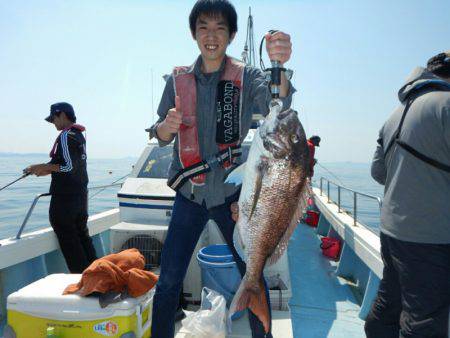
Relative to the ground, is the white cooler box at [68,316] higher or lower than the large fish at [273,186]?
lower

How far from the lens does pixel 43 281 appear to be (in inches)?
116

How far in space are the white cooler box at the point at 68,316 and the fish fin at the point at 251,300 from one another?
93cm

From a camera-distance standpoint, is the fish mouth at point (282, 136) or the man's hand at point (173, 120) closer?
the fish mouth at point (282, 136)

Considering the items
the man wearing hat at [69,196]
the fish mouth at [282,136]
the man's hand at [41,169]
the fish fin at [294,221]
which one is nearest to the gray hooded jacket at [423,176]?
the fish fin at [294,221]

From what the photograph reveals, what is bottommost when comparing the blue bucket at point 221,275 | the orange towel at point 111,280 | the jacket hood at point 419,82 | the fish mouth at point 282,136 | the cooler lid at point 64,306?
the blue bucket at point 221,275

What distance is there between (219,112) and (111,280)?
5.02ft

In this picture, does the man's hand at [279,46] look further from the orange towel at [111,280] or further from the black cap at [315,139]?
the black cap at [315,139]

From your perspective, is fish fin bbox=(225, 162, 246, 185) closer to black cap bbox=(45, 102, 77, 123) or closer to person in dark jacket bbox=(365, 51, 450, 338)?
person in dark jacket bbox=(365, 51, 450, 338)

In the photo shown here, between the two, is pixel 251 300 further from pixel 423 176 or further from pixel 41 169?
pixel 41 169

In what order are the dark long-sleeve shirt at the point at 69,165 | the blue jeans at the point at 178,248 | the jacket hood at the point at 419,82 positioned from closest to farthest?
the jacket hood at the point at 419,82
the blue jeans at the point at 178,248
the dark long-sleeve shirt at the point at 69,165

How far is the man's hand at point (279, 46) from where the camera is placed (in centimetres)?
190

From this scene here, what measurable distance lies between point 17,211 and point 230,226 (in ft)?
42.7

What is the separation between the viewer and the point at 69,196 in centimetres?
462

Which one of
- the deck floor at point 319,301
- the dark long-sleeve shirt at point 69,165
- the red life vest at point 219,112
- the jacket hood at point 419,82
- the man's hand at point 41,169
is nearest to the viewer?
the jacket hood at point 419,82
